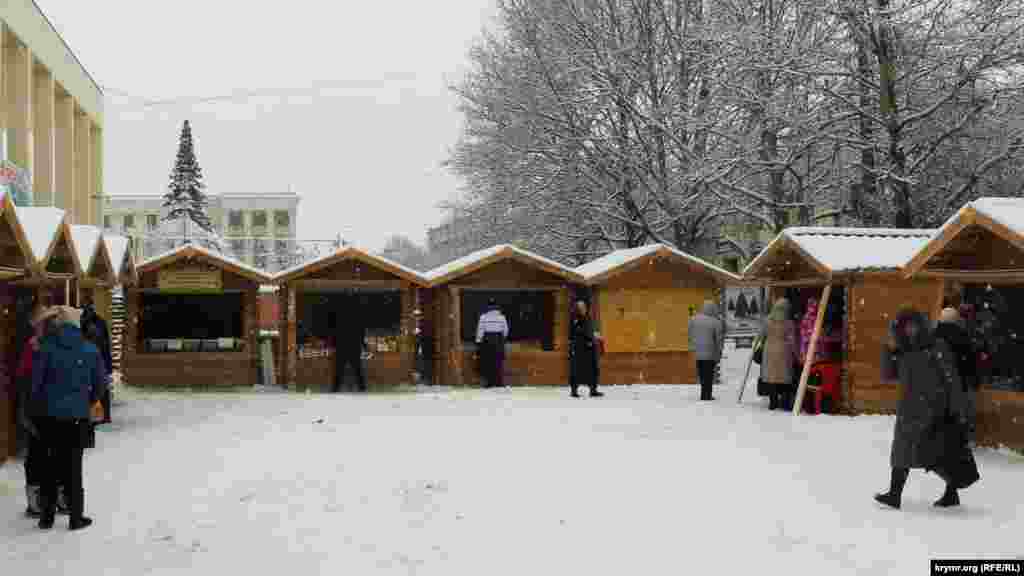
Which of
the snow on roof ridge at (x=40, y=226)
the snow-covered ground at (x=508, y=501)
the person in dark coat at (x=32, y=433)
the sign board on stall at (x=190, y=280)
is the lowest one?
the snow-covered ground at (x=508, y=501)

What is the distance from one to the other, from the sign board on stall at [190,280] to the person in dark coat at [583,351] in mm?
6993

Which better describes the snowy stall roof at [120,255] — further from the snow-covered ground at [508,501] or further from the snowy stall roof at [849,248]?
the snowy stall roof at [849,248]

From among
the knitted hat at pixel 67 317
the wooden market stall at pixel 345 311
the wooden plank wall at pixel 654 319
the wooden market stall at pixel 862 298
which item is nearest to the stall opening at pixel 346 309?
the wooden market stall at pixel 345 311

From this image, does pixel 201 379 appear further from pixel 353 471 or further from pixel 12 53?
pixel 353 471

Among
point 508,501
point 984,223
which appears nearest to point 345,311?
point 508,501

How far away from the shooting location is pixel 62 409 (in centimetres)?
660

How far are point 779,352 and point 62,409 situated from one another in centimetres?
971

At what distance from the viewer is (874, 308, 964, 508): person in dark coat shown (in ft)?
22.6

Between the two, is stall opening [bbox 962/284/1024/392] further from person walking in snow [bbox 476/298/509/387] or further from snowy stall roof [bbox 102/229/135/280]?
snowy stall roof [bbox 102/229/135/280]

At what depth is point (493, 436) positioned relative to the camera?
10.8 m

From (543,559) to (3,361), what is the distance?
601 centimetres

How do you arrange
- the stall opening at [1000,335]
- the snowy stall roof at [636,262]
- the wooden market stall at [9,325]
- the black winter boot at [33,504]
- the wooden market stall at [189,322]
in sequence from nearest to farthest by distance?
the black winter boot at [33,504] < the wooden market stall at [9,325] < the stall opening at [1000,335] < the snowy stall roof at [636,262] < the wooden market stall at [189,322]

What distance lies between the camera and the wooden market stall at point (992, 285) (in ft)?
31.2

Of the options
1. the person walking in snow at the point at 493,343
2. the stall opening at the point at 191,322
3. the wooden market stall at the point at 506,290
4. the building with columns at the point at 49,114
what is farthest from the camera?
the building with columns at the point at 49,114
